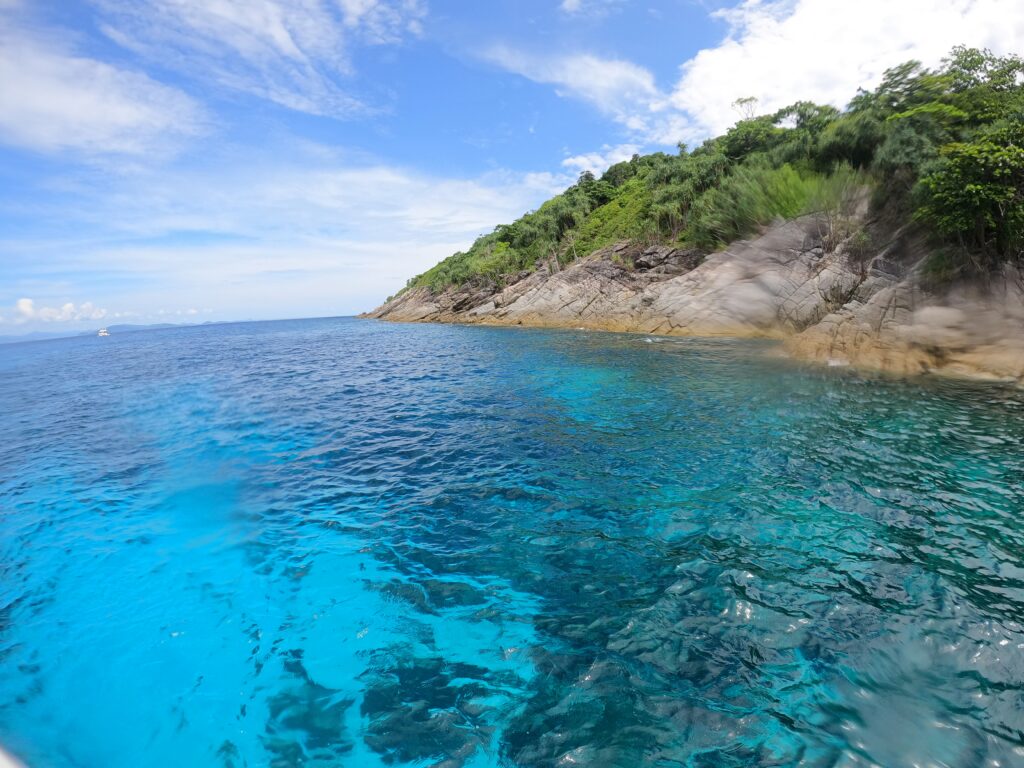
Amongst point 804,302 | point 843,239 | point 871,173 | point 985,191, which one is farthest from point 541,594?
point 871,173

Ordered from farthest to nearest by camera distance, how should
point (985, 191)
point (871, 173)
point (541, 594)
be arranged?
point (871, 173)
point (985, 191)
point (541, 594)

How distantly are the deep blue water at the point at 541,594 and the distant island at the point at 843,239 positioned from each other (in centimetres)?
645

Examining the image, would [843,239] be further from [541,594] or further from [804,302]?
[541,594]

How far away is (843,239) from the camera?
28.2 m

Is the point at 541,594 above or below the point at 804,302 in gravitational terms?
below

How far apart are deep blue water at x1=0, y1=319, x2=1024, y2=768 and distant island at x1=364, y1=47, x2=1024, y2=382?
21.2ft

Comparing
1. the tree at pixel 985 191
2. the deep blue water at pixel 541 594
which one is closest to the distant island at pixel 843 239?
the tree at pixel 985 191

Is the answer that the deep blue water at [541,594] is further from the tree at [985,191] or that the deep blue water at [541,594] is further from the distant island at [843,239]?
the tree at [985,191]

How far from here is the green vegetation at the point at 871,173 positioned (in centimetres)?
1758

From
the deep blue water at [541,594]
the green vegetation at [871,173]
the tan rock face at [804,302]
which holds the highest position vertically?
the green vegetation at [871,173]

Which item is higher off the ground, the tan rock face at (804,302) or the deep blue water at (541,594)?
the tan rock face at (804,302)

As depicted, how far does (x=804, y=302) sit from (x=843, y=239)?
15.8 feet

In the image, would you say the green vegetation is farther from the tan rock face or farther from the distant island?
the tan rock face

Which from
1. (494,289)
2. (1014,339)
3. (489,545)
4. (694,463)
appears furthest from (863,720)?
(494,289)
